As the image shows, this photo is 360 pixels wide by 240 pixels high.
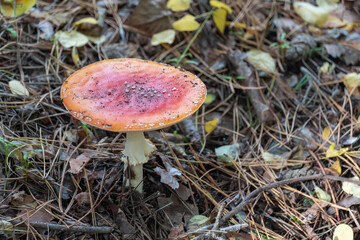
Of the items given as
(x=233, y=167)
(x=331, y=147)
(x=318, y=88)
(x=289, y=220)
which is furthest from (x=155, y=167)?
(x=318, y=88)

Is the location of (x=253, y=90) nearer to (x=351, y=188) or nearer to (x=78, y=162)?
(x=351, y=188)

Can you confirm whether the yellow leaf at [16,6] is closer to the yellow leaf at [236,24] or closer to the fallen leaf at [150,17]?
the fallen leaf at [150,17]

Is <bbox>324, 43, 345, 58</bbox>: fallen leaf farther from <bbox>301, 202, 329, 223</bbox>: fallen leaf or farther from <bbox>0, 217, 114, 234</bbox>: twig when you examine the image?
<bbox>0, 217, 114, 234</bbox>: twig

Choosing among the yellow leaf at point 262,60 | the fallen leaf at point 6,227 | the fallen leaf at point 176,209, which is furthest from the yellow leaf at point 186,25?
the fallen leaf at point 6,227

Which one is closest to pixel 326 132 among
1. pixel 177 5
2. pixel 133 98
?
pixel 133 98

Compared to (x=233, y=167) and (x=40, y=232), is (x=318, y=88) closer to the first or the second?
(x=233, y=167)

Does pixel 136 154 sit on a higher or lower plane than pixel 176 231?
higher

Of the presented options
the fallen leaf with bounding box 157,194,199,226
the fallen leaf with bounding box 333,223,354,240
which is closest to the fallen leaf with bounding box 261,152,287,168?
the fallen leaf with bounding box 333,223,354,240
